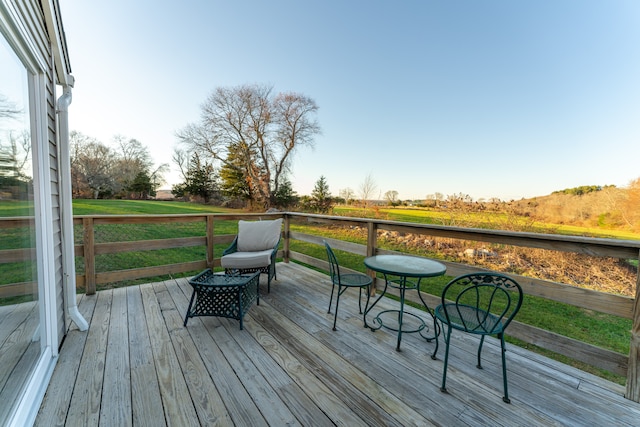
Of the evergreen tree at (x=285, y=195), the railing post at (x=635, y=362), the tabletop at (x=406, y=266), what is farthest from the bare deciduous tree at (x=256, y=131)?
the railing post at (x=635, y=362)

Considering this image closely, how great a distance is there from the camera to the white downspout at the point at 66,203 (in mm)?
2037

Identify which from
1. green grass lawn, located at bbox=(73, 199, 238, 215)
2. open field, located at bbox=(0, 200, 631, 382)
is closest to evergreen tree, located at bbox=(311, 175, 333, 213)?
open field, located at bbox=(0, 200, 631, 382)

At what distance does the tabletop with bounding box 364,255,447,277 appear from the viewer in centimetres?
191

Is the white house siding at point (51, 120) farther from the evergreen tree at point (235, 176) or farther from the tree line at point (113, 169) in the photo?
the tree line at point (113, 169)

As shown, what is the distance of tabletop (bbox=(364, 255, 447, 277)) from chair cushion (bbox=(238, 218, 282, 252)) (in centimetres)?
177

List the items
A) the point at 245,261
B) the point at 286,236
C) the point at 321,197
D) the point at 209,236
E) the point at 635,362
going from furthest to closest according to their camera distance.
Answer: the point at 321,197 < the point at 286,236 < the point at 209,236 < the point at 245,261 < the point at 635,362

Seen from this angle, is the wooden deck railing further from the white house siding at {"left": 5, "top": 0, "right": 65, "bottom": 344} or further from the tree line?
the tree line

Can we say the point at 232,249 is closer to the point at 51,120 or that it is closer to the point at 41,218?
the point at 41,218

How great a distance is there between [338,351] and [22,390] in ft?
6.06

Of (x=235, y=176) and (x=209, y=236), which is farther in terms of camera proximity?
(x=235, y=176)

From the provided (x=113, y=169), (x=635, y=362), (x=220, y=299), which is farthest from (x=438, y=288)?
(x=113, y=169)

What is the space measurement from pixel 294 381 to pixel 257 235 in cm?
226

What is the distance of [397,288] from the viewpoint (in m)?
2.58

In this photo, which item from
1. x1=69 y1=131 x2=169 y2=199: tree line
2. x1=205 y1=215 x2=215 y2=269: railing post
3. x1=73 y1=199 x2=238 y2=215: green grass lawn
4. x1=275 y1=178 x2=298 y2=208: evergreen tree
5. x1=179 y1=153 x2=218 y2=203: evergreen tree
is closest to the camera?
x1=205 y1=215 x2=215 y2=269: railing post
